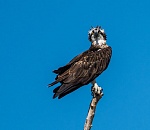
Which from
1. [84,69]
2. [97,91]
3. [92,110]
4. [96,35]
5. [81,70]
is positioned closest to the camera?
[92,110]

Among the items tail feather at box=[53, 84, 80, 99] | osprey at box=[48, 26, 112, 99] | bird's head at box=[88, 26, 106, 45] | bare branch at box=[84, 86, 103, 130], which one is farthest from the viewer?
bird's head at box=[88, 26, 106, 45]

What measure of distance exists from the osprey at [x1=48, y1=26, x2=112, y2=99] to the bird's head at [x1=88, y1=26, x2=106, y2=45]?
17cm

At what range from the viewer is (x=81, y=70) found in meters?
12.5

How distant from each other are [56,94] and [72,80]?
2.84ft

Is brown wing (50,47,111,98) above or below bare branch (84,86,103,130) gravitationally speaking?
above

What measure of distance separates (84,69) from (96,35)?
7.11 feet

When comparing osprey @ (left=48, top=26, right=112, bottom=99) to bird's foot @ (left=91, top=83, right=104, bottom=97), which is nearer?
bird's foot @ (left=91, top=83, right=104, bottom=97)

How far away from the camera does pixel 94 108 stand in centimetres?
1102

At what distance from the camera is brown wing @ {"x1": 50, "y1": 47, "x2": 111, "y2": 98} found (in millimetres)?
11734

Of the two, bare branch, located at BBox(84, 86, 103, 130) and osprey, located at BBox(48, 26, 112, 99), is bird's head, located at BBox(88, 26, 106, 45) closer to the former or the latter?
osprey, located at BBox(48, 26, 112, 99)

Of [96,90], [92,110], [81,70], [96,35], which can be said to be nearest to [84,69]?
[81,70]

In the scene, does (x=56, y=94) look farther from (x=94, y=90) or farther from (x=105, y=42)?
(x=105, y=42)

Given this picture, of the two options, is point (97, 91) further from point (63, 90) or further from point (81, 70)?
point (81, 70)

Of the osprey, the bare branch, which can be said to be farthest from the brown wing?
the bare branch
